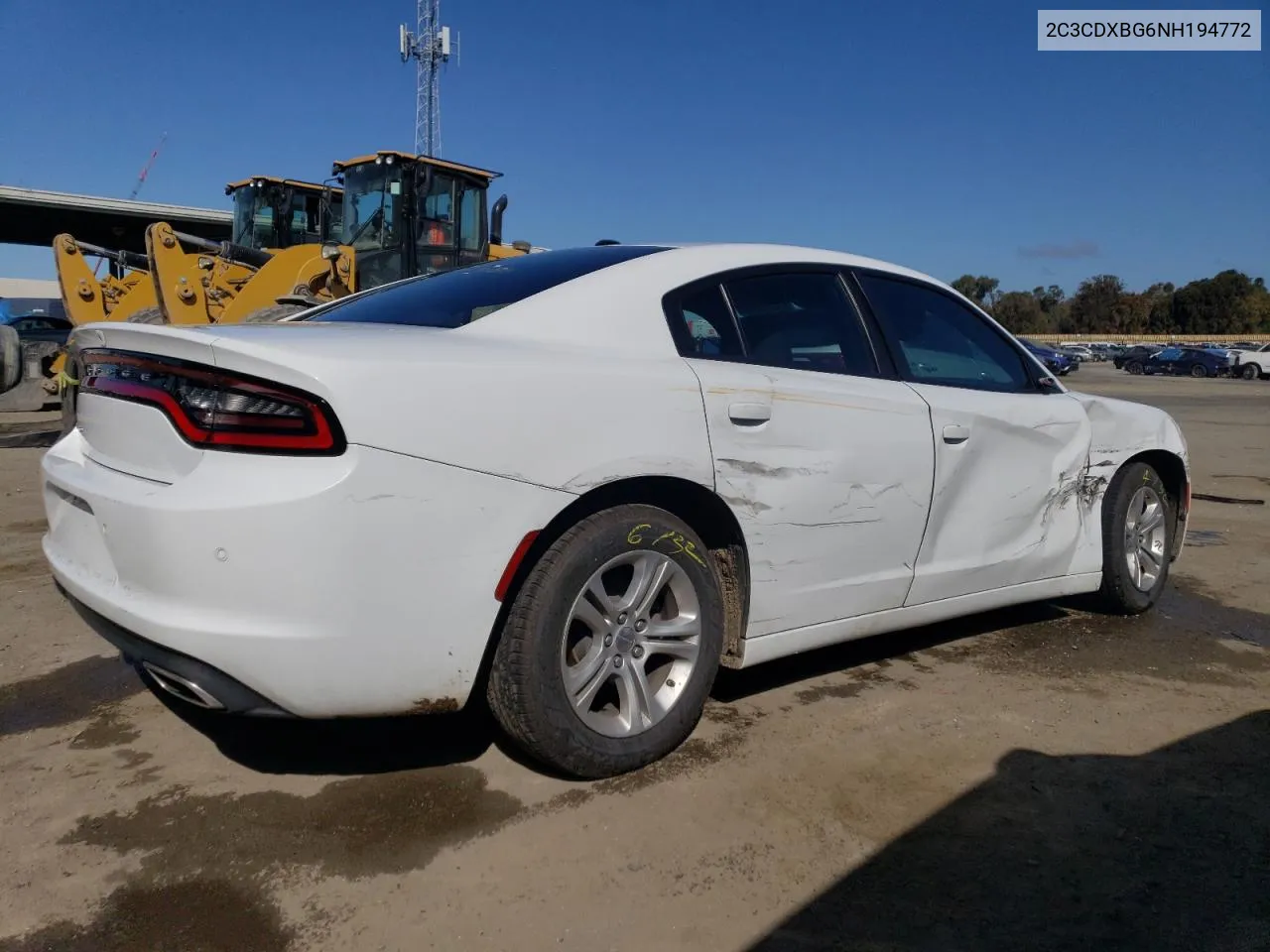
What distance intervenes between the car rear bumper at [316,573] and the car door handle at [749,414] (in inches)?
26.6

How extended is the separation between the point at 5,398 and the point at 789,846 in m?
12.1

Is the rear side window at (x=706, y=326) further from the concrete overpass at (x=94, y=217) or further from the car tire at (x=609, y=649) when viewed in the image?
the concrete overpass at (x=94, y=217)

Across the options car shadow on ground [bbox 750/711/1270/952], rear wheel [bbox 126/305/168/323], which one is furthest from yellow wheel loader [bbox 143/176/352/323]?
car shadow on ground [bbox 750/711/1270/952]

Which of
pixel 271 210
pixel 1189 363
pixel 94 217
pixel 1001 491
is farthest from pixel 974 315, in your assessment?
pixel 1189 363

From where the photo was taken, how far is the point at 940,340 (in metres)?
3.71

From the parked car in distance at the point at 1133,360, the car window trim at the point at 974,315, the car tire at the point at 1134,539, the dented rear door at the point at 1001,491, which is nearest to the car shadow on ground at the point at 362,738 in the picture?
the dented rear door at the point at 1001,491

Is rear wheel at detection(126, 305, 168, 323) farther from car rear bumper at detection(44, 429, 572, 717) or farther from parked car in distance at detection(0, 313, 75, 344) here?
car rear bumper at detection(44, 429, 572, 717)

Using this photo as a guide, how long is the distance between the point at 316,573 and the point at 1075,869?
189 centimetres

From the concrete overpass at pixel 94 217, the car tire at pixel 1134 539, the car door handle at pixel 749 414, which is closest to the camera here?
the car door handle at pixel 749 414

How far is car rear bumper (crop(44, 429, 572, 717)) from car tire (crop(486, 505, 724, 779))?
13 centimetres

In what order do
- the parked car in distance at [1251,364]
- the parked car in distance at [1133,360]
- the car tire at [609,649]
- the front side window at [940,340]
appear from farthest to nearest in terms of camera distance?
the parked car in distance at [1133,360] < the parked car in distance at [1251,364] < the front side window at [940,340] < the car tire at [609,649]

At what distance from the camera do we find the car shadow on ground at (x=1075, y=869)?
6.64ft

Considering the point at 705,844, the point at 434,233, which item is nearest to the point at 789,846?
the point at 705,844

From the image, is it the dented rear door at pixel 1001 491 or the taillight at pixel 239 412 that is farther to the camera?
the dented rear door at pixel 1001 491
